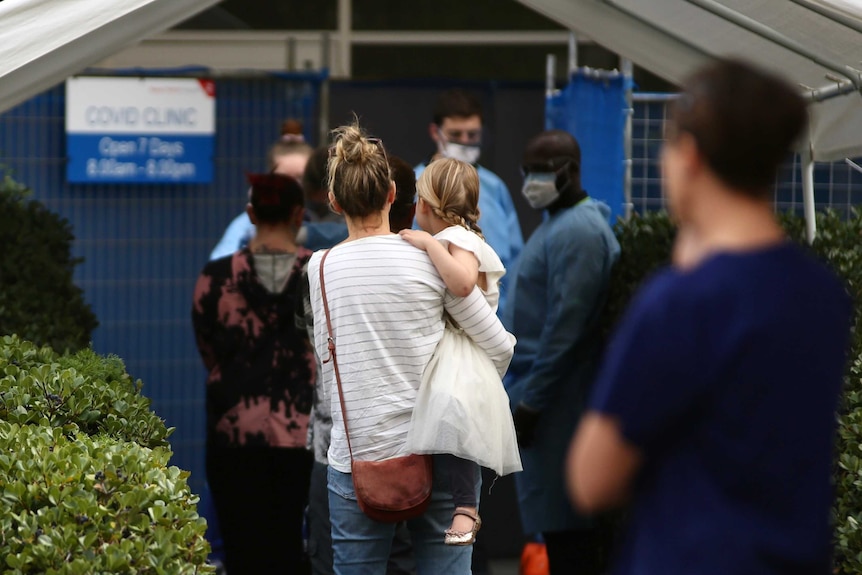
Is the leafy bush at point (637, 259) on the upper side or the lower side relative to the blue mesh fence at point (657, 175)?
lower

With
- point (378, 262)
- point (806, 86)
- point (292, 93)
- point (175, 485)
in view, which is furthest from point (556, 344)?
point (292, 93)

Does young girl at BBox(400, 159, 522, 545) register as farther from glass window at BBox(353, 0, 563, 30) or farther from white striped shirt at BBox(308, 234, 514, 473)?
glass window at BBox(353, 0, 563, 30)

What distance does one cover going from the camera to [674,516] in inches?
75.0

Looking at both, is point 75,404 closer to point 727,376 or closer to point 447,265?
point 447,265

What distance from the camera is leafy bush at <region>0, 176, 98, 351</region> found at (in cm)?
539

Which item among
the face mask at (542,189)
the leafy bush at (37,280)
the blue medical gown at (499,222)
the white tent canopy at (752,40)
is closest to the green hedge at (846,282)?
the white tent canopy at (752,40)

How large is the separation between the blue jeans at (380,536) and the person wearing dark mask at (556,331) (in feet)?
5.54

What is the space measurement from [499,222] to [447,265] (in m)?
2.63

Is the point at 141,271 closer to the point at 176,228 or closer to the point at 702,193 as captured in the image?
the point at 176,228

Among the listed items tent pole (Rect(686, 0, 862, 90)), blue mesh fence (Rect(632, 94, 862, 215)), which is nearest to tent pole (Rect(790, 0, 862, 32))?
tent pole (Rect(686, 0, 862, 90))

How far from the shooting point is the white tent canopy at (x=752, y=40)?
436 cm

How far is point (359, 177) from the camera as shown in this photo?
3.66 metres

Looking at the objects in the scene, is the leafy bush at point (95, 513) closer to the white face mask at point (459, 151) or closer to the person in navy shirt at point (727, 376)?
the person in navy shirt at point (727, 376)

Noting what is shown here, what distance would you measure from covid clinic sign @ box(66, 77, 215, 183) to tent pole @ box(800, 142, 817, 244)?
12.4ft
